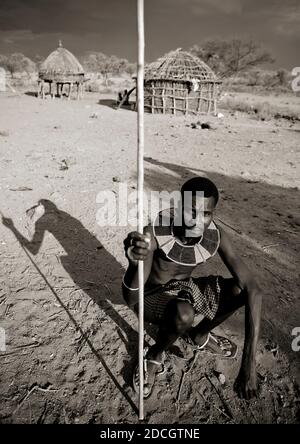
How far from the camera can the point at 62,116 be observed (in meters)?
13.6

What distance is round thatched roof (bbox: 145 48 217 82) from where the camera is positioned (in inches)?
624

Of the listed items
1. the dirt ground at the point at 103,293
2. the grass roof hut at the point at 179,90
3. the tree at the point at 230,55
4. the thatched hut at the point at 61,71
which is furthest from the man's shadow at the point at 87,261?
the tree at the point at 230,55

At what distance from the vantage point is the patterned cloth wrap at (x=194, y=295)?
7.15 ft

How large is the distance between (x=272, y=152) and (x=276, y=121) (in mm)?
6539

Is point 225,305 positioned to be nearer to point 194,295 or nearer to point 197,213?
point 194,295

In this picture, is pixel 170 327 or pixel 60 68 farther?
pixel 60 68

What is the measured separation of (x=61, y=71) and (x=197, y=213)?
70.2ft

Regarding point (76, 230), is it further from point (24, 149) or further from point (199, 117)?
point (199, 117)

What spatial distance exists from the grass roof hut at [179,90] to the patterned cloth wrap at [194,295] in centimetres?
1474

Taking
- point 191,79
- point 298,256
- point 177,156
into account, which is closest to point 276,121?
point 191,79

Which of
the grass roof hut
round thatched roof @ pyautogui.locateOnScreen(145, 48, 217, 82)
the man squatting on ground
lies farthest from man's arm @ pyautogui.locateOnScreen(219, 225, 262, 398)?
round thatched roof @ pyautogui.locateOnScreen(145, 48, 217, 82)

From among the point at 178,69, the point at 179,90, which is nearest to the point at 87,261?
the point at 179,90

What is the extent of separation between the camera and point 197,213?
199cm
